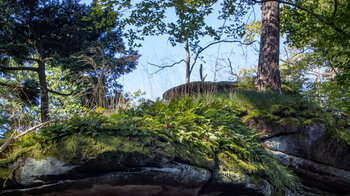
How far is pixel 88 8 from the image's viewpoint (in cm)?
1059

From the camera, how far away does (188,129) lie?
3.56 meters

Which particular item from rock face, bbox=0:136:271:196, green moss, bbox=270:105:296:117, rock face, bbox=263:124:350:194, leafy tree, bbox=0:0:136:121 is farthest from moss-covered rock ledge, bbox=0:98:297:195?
leafy tree, bbox=0:0:136:121

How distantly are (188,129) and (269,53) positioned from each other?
14.5 ft

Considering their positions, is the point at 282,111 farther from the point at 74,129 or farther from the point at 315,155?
the point at 74,129

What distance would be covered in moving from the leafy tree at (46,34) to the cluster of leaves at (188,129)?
245 inches

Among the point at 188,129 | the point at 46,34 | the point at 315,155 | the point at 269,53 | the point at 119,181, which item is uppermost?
the point at 46,34

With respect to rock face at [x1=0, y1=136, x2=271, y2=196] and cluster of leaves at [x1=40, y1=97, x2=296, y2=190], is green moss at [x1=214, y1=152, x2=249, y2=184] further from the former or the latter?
rock face at [x1=0, y1=136, x2=271, y2=196]

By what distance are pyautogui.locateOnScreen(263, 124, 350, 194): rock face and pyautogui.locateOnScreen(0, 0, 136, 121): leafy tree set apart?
21.9ft

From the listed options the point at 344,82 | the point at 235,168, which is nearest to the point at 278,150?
the point at 235,168

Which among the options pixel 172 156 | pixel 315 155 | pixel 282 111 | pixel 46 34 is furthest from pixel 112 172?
pixel 46 34

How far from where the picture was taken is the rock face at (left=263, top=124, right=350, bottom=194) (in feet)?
15.8

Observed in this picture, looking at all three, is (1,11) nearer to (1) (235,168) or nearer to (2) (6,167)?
(2) (6,167)

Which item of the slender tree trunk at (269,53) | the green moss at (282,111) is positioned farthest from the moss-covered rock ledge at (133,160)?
the slender tree trunk at (269,53)

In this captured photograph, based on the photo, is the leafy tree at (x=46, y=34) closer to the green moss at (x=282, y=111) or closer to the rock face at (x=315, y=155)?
the green moss at (x=282, y=111)
